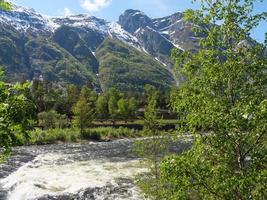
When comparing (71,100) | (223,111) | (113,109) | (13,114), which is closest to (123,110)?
(113,109)

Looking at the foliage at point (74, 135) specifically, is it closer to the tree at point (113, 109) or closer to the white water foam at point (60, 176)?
the tree at point (113, 109)

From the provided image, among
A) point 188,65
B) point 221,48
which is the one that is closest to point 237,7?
point 221,48

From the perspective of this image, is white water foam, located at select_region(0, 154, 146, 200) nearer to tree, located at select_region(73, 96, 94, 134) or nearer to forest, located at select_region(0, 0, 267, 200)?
forest, located at select_region(0, 0, 267, 200)

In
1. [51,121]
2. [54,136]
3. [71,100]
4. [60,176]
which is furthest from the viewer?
[71,100]

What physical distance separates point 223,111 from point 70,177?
33.6 metres

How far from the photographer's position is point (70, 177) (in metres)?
47.6

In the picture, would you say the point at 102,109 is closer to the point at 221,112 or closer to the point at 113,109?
the point at 113,109

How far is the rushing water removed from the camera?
39375 mm

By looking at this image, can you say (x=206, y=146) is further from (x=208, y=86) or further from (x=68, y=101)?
(x=68, y=101)

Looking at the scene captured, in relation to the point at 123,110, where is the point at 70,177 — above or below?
below

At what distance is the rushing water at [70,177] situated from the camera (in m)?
39.4

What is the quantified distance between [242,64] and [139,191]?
81.1ft

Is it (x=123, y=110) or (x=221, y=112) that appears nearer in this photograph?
(x=221, y=112)

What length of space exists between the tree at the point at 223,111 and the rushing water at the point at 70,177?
68.5 feet
